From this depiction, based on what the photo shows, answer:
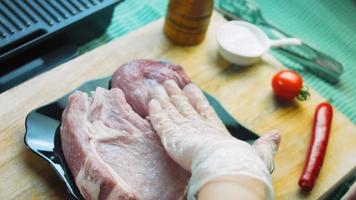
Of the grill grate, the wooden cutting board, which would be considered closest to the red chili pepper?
the wooden cutting board

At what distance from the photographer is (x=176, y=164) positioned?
137 centimetres

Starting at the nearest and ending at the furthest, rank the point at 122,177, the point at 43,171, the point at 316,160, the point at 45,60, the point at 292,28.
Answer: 1. the point at 122,177
2. the point at 43,171
3. the point at 316,160
4. the point at 45,60
5. the point at 292,28

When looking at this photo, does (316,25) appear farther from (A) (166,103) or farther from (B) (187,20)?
(A) (166,103)

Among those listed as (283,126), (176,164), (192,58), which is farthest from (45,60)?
(283,126)

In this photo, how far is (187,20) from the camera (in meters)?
1.76

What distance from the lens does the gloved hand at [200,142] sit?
3.63ft

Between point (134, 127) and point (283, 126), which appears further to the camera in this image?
point (283, 126)

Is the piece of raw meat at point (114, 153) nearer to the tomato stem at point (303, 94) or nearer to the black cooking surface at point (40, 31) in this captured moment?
the black cooking surface at point (40, 31)

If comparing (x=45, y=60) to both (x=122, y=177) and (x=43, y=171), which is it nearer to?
(x=43, y=171)

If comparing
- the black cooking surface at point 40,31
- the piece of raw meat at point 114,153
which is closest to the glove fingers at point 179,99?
the piece of raw meat at point 114,153

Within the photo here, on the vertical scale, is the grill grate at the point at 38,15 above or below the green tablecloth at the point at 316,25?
above

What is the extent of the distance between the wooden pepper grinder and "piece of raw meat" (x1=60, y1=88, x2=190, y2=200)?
43 cm

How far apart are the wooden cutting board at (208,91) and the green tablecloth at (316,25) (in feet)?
0.60

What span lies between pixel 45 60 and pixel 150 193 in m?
0.67
